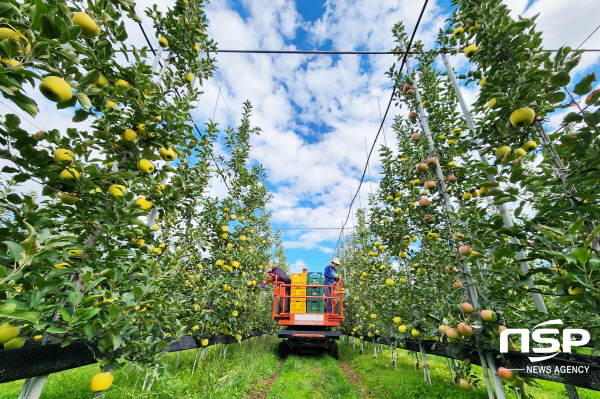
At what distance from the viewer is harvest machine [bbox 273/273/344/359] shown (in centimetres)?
686

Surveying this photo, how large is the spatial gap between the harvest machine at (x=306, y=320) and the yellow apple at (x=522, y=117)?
5.97 meters

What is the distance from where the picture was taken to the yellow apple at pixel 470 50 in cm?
253

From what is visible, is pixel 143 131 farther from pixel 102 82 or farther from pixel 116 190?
pixel 116 190

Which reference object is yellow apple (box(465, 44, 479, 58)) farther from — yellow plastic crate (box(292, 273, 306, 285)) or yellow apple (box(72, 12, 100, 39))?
yellow plastic crate (box(292, 273, 306, 285))

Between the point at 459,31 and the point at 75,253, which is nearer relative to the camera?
the point at 75,253

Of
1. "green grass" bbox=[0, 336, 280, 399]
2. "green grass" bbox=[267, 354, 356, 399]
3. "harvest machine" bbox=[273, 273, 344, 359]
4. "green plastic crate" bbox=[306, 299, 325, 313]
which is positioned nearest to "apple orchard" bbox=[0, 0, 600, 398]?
"green grass" bbox=[0, 336, 280, 399]

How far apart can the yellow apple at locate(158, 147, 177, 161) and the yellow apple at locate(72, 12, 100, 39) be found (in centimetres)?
80

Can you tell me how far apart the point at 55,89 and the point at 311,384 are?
5.65 meters

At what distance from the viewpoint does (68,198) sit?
1.46m

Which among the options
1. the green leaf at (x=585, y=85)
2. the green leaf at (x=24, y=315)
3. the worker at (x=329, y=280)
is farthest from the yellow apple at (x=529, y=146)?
the worker at (x=329, y=280)

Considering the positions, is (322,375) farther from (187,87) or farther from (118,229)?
(187,87)

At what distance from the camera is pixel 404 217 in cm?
413

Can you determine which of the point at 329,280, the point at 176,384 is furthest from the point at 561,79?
the point at 329,280

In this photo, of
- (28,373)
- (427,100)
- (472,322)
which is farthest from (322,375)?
(427,100)
